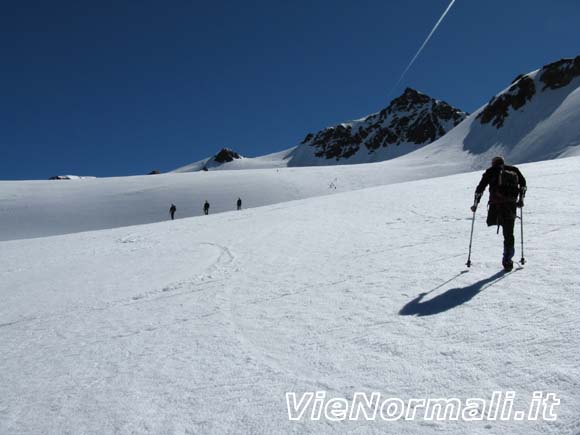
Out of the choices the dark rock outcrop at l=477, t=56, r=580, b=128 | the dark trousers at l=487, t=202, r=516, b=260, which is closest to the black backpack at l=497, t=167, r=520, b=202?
the dark trousers at l=487, t=202, r=516, b=260

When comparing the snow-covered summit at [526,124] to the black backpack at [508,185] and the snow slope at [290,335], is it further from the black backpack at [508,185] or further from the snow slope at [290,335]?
the snow slope at [290,335]

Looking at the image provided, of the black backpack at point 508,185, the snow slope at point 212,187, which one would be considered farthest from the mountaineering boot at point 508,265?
the snow slope at point 212,187

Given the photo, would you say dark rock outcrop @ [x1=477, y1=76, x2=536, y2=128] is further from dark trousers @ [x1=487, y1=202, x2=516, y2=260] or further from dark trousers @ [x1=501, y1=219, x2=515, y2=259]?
dark trousers @ [x1=501, y1=219, x2=515, y2=259]

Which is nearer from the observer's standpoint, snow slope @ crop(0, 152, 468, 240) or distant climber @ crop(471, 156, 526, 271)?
distant climber @ crop(471, 156, 526, 271)

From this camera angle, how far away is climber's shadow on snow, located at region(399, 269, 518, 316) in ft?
17.7

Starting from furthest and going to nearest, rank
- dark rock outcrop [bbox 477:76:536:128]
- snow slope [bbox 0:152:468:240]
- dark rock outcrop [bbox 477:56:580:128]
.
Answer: dark rock outcrop [bbox 477:76:536:128]
dark rock outcrop [bbox 477:56:580:128]
snow slope [bbox 0:152:468:240]

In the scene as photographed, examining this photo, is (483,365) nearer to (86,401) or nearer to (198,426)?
(198,426)

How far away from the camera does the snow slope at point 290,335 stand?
12.2 ft

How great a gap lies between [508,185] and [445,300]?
277 centimetres

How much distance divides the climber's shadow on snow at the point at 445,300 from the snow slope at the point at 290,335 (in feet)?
0.13

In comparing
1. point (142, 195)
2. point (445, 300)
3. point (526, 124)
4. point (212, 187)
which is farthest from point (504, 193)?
point (526, 124)

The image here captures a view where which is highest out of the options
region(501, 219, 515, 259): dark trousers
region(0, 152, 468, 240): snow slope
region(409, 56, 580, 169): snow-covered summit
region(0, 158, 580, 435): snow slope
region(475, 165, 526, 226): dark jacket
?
region(409, 56, 580, 169): snow-covered summit

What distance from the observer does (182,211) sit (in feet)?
138

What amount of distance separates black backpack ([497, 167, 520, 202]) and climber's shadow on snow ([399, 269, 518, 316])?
5.10 ft
